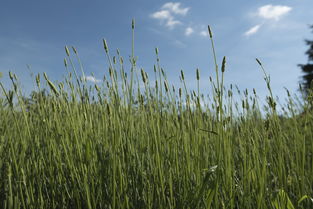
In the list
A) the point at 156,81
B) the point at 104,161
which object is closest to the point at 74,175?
the point at 104,161

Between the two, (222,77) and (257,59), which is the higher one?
(257,59)

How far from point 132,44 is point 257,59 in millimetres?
699

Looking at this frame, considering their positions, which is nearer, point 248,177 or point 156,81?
point 248,177

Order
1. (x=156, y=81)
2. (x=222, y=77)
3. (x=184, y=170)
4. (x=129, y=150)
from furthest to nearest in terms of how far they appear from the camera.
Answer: (x=156, y=81)
(x=129, y=150)
(x=184, y=170)
(x=222, y=77)

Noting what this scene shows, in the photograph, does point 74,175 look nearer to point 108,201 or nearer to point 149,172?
point 108,201

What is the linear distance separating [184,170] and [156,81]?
0.56 metres

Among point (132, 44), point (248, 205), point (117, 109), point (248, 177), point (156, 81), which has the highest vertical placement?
point (132, 44)

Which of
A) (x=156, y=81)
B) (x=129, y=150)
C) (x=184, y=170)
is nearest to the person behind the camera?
(x=184, y=170)

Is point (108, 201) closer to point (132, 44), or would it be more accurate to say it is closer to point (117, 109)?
point (117, 109)

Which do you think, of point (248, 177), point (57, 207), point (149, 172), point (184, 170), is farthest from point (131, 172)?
point (248, 177)

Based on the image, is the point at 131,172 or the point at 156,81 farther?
the point at 156,81

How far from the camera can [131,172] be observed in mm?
1553

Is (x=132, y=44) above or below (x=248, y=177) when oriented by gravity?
above

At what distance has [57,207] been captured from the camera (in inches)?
64.2
